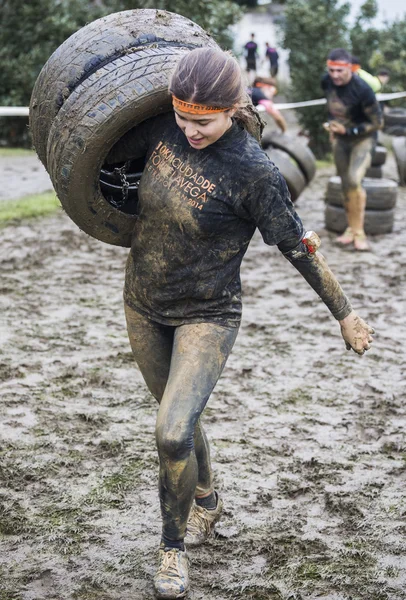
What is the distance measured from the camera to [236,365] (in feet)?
19.0

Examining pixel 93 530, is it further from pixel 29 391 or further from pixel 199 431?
pixel 29 391

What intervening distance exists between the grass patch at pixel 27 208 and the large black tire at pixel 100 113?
22.4ft

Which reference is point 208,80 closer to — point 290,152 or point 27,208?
point 27,208

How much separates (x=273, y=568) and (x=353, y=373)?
8.04ft

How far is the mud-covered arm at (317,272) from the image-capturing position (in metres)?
3.08

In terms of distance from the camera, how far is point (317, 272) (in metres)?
3.15

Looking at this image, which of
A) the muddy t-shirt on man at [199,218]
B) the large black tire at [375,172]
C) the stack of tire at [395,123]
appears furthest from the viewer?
the stack of tire at [395,123]

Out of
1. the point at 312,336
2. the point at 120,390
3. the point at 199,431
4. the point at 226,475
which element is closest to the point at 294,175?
the point at 312,336

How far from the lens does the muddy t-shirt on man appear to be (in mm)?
2973

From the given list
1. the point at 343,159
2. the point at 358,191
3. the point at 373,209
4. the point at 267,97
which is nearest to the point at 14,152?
the point at 267,97

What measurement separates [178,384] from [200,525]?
2.93 feet

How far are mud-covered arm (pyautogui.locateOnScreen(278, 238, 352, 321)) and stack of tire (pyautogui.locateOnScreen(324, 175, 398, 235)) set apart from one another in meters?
7.23

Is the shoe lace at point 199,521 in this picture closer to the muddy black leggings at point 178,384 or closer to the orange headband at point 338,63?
the muddy black leggings at point 178,384

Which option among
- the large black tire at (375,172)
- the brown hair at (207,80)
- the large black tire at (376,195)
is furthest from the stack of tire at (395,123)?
the brown hair at (207,80)
